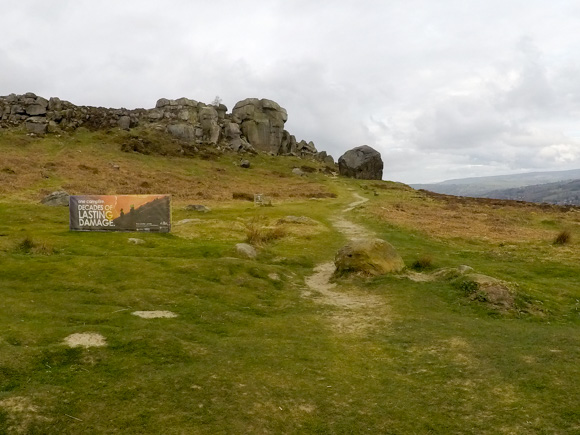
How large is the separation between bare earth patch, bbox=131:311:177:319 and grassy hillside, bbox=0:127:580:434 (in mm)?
317

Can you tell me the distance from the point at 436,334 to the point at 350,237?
2312cm

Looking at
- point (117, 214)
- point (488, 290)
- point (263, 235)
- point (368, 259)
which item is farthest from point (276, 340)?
point (117, 214)

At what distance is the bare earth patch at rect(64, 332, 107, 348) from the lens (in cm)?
1426

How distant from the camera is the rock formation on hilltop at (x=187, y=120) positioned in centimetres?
11975

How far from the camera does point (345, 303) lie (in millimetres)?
22141

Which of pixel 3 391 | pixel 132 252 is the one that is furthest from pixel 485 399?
pixel 132 252

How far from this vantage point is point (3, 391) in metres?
11.3

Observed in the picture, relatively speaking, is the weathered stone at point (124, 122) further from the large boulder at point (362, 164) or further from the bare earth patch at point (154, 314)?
the bare earth patch at point (154, 314)

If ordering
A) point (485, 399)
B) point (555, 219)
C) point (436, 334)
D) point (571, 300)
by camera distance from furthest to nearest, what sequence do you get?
point (555, 219), point (571, 300), point (436, 334), point (485, 399)

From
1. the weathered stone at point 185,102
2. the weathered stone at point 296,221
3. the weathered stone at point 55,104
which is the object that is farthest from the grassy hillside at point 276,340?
the weathered stone at point 185,102

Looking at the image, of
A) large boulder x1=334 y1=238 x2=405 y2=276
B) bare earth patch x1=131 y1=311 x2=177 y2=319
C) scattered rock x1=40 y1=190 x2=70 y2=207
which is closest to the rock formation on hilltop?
scattered rock x1=40 y1=190 x2=70 y2=207

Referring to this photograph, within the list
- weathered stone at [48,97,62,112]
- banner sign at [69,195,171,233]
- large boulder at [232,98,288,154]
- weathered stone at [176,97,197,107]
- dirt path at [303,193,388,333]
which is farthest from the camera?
large boulder at [232,98,288,154]

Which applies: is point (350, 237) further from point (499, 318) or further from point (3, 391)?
point (3, 391)

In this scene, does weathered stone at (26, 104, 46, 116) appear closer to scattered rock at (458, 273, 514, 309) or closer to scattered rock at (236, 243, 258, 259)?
scattered rock at (236, 243, 258, 259)
